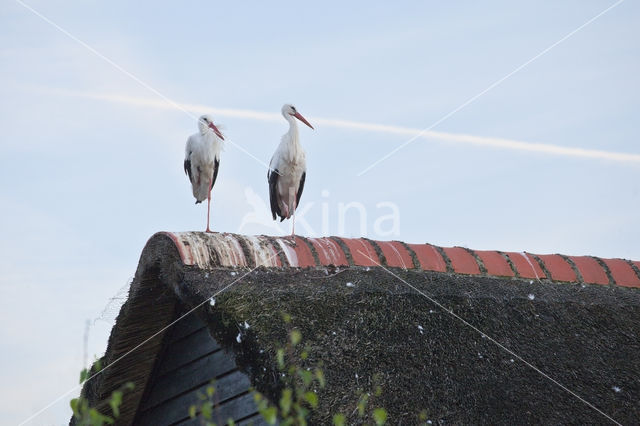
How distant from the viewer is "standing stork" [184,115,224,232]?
29.2ft

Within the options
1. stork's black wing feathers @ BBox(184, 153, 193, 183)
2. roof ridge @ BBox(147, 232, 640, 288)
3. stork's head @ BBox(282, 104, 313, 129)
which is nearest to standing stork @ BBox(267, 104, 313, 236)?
stork's head @ BBox(282, 104, 313, 129)

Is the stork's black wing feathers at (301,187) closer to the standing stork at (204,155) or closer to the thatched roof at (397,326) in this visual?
the standing stork at (204,155)

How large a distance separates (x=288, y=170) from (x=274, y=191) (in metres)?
0.43

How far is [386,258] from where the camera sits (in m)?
5.19

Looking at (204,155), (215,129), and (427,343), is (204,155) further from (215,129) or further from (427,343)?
(427,343)

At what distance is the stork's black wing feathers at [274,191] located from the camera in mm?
9188

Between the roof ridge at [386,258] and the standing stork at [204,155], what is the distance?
12.4ft

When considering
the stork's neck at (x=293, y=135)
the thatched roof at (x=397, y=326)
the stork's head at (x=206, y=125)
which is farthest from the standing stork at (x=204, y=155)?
the thatched roof at (x=397, y=326)

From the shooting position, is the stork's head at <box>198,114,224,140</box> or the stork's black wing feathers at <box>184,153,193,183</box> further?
the stork's black wing feathers at <box>184,153,193,183</box>

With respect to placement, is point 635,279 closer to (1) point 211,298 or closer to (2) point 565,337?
(2) point 565,337

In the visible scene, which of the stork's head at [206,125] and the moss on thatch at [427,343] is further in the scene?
the stork's head at [206,125]

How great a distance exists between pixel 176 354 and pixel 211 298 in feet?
3.45

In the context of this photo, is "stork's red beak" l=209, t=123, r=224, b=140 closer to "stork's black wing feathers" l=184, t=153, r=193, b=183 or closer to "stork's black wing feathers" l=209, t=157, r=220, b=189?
"stork's black wing feathers" l=209, t=157, r=220, b=189

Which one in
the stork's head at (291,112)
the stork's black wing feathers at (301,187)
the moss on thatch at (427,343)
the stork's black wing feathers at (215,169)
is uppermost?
the stork's head at (291,112)
